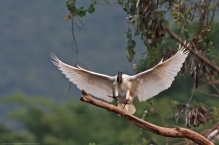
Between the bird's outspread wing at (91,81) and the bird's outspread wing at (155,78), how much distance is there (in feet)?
0.90

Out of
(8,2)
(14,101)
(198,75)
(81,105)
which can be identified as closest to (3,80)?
(8,2)

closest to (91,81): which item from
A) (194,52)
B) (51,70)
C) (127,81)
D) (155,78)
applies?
(127,81)

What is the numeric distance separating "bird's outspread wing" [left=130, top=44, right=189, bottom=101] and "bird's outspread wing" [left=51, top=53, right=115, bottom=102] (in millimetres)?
274

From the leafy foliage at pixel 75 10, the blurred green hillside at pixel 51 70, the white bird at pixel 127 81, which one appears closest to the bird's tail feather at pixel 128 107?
the white bird at pixel 127 81

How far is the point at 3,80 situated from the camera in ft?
171

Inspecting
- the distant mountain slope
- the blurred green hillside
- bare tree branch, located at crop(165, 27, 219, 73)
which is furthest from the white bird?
the distant mountain slope

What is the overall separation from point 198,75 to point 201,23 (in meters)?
0.64

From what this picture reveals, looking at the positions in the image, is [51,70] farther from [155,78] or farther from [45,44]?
[155,78]

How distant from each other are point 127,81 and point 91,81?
52 centimetres

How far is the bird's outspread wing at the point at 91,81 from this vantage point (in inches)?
340

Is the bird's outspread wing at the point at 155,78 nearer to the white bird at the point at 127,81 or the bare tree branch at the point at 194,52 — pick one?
the white bird at the point at 127,81

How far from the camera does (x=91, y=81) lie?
8812 mm

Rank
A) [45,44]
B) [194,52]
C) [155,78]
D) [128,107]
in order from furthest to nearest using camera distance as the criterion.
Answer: [45,44], [194,52], [155,78], [128,107]

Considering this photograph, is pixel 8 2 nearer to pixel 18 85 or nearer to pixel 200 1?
pixel 18 85
